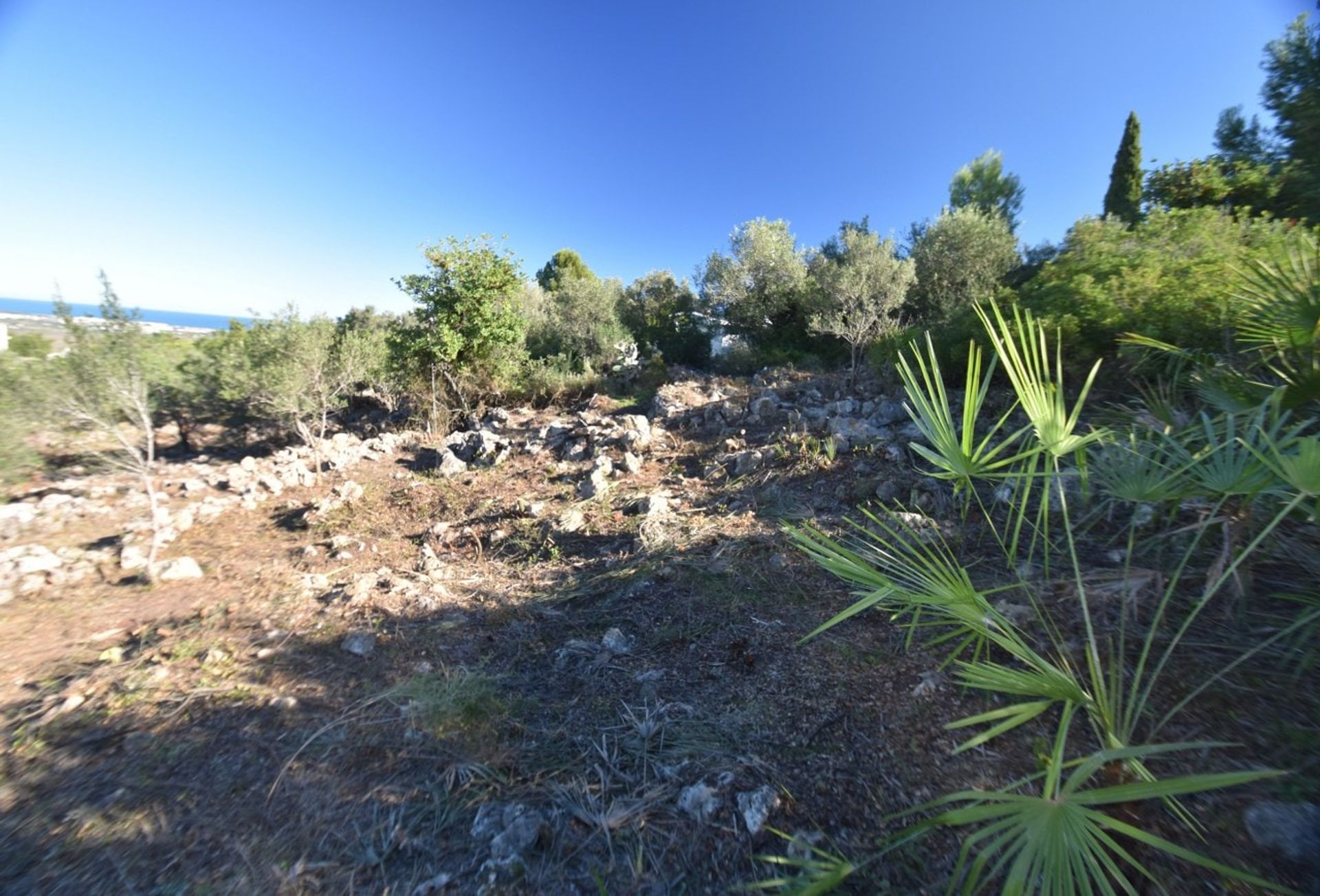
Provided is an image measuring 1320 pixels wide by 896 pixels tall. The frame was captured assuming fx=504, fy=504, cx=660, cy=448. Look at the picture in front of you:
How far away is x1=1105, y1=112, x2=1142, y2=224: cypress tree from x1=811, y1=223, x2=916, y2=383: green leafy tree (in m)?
7.47

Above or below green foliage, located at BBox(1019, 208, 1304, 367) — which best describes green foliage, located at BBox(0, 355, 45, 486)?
below

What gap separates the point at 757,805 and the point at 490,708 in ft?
4.49

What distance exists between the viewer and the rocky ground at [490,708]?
1804 millimetres

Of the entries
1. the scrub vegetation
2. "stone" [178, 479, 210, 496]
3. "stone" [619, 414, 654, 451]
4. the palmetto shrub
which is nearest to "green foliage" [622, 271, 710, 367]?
"stone" [619, 414, 654, 451]

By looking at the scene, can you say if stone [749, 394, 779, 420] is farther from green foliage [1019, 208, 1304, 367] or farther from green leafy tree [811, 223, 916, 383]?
green leafy tree [811, 223, 916, 383]

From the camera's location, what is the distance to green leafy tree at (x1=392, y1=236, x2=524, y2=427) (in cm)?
885

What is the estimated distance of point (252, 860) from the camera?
6.05 ft

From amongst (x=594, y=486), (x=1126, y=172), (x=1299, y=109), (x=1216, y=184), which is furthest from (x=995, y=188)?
(x=594, y=486)

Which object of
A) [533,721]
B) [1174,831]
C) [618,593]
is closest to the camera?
[1174,831]

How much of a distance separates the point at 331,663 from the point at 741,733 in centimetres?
243

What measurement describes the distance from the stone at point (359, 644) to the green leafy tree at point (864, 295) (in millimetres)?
10059

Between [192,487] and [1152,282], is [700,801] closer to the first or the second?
[1152,282]

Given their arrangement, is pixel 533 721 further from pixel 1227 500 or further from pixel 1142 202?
pixel 1142 202

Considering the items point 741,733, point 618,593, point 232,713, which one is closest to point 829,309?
point 618,593
